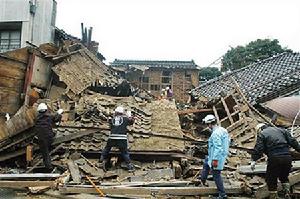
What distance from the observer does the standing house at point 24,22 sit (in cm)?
1738

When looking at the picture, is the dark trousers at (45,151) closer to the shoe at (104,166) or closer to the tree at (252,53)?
the shoe at (104,166)

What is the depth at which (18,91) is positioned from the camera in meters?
11.3

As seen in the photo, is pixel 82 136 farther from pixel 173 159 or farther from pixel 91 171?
pixel 173 159

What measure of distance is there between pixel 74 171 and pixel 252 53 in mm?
26965

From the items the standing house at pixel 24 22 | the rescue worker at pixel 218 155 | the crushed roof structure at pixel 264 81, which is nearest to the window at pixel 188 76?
the crushed roof structure at pixel 264 81

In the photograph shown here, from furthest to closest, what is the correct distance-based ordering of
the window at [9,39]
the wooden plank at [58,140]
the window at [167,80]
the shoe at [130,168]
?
the window at [167,80]
the window at [9,39]
the wooden plank at [58,140]
the shoe at [130,168]

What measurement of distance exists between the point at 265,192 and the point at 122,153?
10.8ft

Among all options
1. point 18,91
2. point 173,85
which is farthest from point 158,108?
point 173,85

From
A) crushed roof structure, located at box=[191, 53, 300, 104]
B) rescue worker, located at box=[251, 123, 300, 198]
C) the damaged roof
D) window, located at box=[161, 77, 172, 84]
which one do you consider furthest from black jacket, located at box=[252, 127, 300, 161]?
window, located at box=[161, 77, 172, 84]

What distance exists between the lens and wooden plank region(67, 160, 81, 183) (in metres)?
7.39

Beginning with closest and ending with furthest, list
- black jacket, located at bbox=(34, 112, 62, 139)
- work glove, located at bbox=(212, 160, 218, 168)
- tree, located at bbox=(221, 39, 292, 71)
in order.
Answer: work glove, located at bbox=(212, 160, 218, 168) → black jacket, located at bbox=(34, 112, 62, 139) → tree, located at bbox=(221, 39, 292, 71)

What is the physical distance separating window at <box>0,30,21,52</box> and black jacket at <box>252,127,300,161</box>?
14.7m

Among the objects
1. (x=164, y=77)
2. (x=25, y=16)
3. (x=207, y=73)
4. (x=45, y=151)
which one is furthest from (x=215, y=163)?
(x=207, y=73)

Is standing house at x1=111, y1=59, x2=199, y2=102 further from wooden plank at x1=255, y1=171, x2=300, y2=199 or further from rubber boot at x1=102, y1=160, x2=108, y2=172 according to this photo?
wooden plank at x1=255, y1=171, x2=300, y2=199
